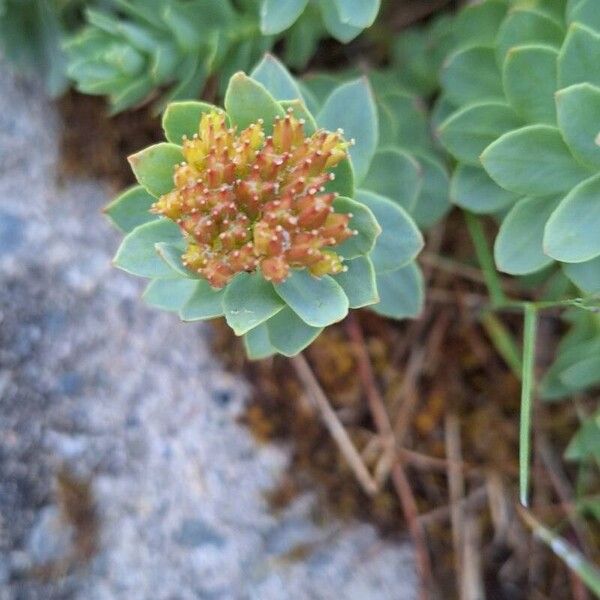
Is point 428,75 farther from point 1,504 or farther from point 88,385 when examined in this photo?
point 1,504

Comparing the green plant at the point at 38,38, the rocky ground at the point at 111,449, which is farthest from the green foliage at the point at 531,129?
the green plant at the point at 38,38

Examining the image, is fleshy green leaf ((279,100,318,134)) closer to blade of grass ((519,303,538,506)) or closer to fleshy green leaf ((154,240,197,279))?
fleshy green leaf ((154,240,197,279))

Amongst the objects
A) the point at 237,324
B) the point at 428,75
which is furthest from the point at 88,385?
the point at 428,75

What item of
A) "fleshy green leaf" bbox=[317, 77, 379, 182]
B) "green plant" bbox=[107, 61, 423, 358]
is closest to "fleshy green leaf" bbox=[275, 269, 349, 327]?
"green plant" bbox=[107, 61, 423, 358]

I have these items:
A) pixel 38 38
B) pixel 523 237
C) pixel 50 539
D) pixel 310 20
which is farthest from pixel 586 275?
pixel 38 38

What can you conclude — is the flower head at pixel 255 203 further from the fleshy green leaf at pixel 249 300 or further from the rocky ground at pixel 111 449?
the rocky ground at pixel 111 449

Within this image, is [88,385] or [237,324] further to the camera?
[88,385]

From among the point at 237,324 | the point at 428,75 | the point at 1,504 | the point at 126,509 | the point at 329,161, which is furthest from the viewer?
the point at 428,75
